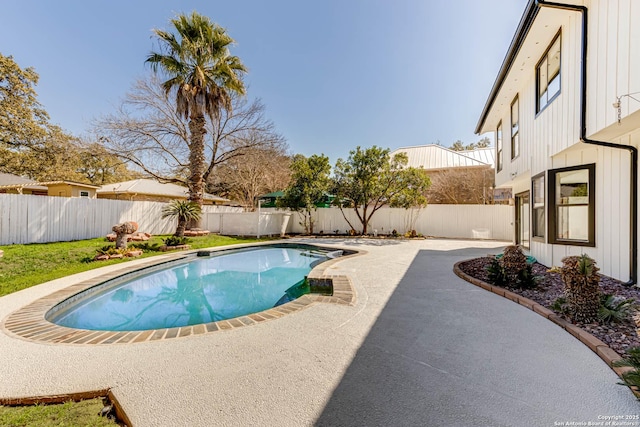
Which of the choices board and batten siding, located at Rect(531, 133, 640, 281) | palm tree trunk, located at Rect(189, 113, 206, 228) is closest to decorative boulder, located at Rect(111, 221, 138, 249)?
palm tree trunk, located at Rect(189, 113, 206, 228)

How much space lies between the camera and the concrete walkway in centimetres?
194

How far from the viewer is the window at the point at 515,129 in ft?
28.4

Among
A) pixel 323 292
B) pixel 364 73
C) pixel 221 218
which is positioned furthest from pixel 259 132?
pixel 323 292

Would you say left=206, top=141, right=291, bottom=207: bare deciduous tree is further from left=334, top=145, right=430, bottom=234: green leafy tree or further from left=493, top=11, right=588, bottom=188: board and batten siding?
left=493, top=11, right=588, bottom=188: board and batten siding

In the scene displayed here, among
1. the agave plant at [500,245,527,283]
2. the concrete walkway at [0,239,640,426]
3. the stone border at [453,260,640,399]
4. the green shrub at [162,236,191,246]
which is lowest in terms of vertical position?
the concrete walkway at [0,239,640,426]

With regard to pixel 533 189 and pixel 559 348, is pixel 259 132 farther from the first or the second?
pixel 559 348

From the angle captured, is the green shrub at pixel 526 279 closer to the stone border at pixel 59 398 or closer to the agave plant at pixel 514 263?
the agave plant at pixel 514 263

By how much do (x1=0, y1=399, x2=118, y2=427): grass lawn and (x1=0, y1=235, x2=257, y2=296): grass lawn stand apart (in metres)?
4.77

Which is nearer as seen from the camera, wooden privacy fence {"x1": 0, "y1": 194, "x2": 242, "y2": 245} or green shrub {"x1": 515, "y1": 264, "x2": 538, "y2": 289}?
green shrub {"x1": 515, "y1": 264, "x2": 538, "y2": 289}

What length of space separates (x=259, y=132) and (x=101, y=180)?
18.9 m

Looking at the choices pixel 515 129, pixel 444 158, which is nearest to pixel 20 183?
pixel 515 129

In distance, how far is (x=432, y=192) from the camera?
22328 mm

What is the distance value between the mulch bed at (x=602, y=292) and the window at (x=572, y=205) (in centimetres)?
88

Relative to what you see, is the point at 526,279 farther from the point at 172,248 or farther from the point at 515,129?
the point at 172,248
